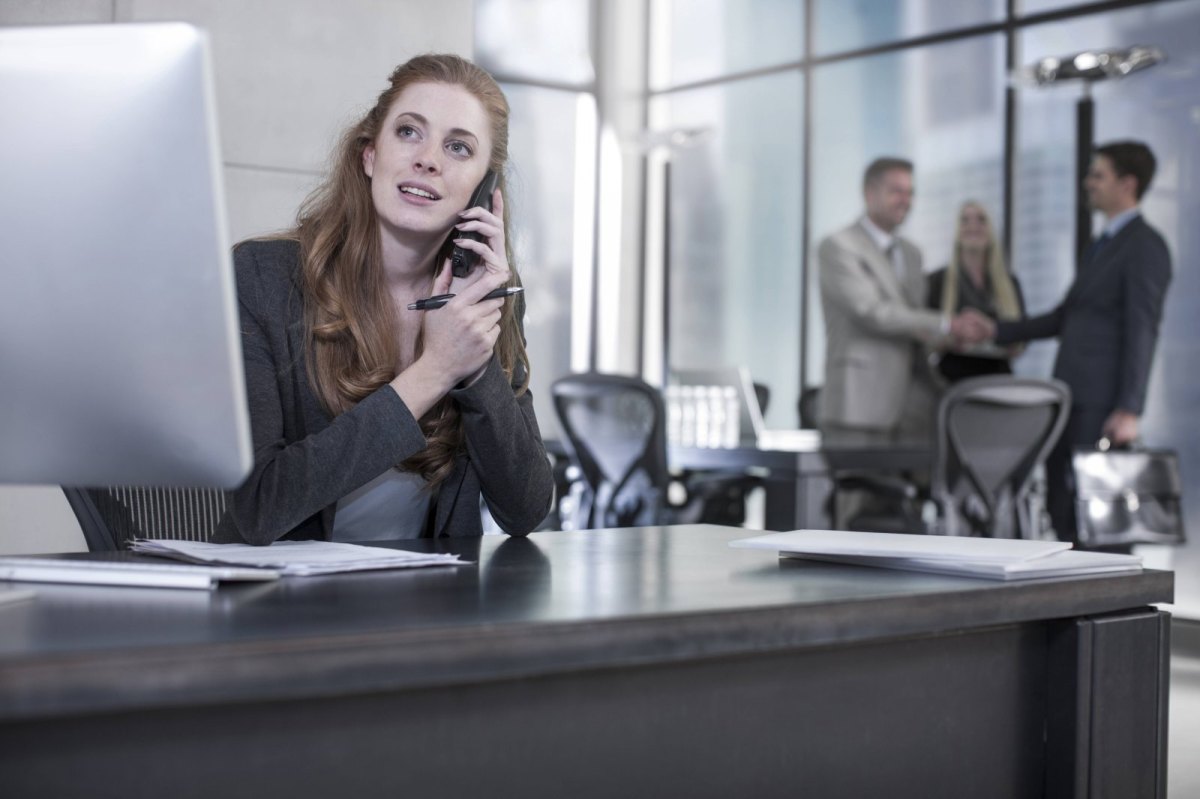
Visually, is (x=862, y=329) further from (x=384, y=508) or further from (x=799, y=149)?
(x=384, y=508)

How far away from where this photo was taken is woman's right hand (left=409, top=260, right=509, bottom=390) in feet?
5.11

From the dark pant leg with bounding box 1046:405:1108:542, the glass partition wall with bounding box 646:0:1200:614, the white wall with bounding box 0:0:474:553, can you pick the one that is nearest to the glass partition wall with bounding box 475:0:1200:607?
the glass partition wall with bounding box 646:0:1200:614

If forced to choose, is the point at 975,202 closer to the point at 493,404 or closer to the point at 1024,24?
the point at 1024,24

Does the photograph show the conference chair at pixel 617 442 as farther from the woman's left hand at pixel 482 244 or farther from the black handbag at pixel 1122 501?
the woman's left hand at pixel 482 244

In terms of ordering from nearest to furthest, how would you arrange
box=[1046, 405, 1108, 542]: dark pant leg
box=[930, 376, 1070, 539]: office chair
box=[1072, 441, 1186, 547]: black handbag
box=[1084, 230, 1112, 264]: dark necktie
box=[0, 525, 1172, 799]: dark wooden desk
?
box=[0, 525, 1172, 799]: dark wooden desk < box=[930, 376, 1070, 539]: office chair < box=[1072, 441, 1186, 547]: black handbag < box=[1046, 405, 1108, 542]: dark pant leg < box=[1084, 230, 1112, 264]: dark necktie

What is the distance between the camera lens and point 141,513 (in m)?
1.76

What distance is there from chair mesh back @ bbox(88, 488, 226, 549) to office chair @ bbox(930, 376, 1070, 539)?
10.2 feet

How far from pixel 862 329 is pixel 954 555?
17.1ft

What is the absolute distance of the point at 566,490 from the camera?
544 centimetres

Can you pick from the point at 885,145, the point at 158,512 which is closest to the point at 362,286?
the point at 158,512

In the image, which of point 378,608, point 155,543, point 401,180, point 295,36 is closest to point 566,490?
point 295,36

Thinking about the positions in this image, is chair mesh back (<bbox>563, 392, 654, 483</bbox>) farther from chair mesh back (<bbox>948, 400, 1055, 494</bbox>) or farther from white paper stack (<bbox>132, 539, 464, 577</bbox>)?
white paper stack (<bbox>132, 539, 464, 577</bbox>)

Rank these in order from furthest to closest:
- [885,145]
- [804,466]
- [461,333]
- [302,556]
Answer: [885,145] < [804,466] < [461,333] < [302,556]

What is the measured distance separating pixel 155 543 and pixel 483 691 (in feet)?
1.76
